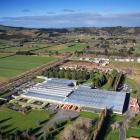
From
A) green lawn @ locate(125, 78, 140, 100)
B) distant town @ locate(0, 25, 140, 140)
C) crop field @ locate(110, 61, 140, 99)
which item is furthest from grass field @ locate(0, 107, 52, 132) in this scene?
crop field @ locate(110, 61, 140, 99)

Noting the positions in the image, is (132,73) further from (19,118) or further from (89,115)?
(19,118)

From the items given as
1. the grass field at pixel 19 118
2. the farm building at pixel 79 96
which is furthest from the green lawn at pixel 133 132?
the grass field at pixel 19 118

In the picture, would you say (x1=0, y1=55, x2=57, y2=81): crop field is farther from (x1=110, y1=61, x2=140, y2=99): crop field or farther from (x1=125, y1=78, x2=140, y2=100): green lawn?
(x1=125, y1=78, x2=140, y2=100): green lawn

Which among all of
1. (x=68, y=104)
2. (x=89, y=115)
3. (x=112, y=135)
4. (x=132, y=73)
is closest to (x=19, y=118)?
(x=68, y=104)

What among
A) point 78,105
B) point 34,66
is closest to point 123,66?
point 34,66

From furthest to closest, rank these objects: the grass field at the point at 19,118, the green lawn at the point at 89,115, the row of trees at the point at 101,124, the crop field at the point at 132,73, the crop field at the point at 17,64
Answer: the crop field at the point at 17,64
the crop field at the point at 132,73
the green lawn at the point at 89,115
the grass field at the point at 19,118
the row of trees at the point at 101,124

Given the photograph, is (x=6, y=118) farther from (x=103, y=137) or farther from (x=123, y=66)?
(x=123, y=66)

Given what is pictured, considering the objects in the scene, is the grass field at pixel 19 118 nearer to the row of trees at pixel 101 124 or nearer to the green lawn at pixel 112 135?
the row of trees at pixel 101 124
